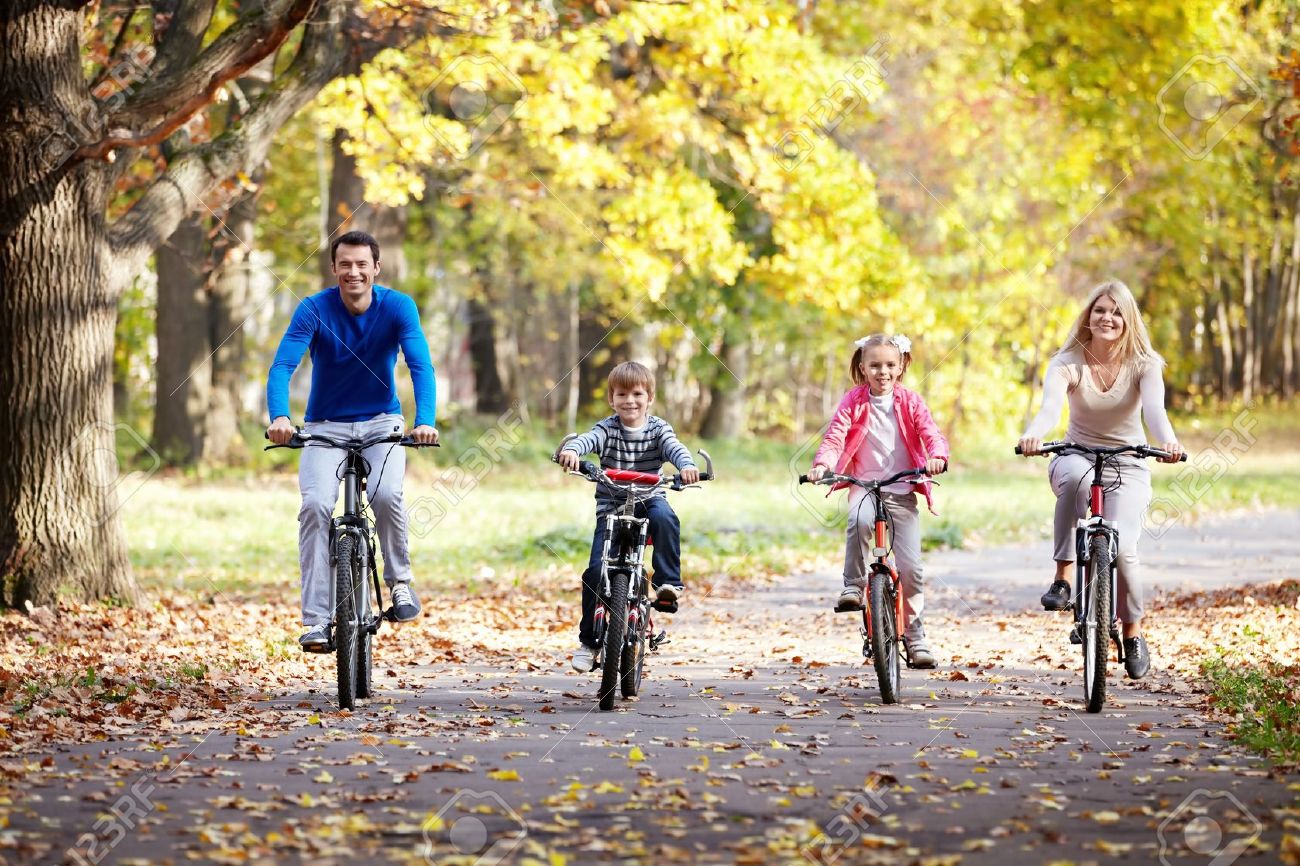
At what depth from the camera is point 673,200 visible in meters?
20.7

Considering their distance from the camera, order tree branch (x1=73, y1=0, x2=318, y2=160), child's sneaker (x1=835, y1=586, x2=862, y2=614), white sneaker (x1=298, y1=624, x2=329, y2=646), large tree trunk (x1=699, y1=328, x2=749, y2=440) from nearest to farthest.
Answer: white sneaker (x1=298, y1=624, x2=329, y2=646) → child's sneaker (x1=835, y1=586, x2=862, y2=614) → tree branch (x1=73, y1=0, x2=318, y2=160) → large tree trunk (x1=699, y1=328, x2=749, y2=440)

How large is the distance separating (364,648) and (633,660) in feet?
4.42

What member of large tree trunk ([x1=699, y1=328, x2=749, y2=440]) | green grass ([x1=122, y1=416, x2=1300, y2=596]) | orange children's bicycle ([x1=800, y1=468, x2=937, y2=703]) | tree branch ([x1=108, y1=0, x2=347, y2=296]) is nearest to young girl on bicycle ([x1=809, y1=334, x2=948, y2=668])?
orange children's bicycle ([x1=800, y1=468, x2=937, y2=703])

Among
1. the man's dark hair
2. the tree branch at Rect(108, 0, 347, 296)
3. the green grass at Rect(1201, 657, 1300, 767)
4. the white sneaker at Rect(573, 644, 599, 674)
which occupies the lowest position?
the green grass at Rect(1201, 657, 1300, 767)

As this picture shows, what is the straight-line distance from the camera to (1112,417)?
8562mm

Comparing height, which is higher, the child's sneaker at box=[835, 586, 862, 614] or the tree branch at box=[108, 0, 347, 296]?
the tree branch at box=[108, 0, 347, 296]

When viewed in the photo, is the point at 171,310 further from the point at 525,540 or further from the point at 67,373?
the point at 67,373

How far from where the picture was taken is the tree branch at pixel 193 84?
10398 mm

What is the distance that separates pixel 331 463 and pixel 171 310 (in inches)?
684

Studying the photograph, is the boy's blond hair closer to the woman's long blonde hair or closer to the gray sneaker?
the gray sneaker

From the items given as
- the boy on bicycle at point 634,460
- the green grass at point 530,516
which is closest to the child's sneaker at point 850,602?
the boy on bicycle at point 634,460

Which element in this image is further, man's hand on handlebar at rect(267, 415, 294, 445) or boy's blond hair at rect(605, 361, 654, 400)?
boy's blond hair at rect(605, 361, 654, 400)

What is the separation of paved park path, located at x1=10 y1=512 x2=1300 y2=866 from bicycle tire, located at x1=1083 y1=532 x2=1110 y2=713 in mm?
138

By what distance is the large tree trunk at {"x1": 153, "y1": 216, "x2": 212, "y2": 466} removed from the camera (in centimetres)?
2439
